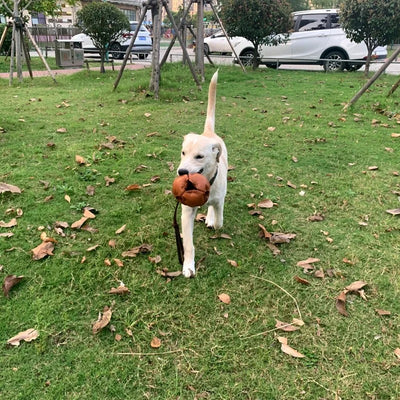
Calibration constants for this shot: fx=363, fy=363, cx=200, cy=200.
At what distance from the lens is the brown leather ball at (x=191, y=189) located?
2.42 metres

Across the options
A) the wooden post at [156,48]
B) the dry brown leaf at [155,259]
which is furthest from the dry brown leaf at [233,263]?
the wooden post at [156,48]

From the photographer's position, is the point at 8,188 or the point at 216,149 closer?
the point at 216,149

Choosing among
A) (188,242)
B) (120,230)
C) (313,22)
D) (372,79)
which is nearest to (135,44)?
(313,22)

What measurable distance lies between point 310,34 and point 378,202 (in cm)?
1152

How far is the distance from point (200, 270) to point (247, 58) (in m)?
12.5

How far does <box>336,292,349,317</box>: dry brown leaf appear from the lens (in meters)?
2.44

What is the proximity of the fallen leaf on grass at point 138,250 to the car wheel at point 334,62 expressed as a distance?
40.1ft

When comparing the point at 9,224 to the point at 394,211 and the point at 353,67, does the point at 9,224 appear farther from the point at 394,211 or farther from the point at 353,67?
the point at 353,67

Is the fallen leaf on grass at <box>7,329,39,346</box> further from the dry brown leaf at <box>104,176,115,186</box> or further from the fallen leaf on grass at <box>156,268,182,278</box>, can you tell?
the dry brown leaf at <box>104,176,115,186</box>

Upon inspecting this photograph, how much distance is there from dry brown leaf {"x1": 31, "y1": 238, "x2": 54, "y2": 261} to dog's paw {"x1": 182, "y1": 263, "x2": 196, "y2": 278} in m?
1.05

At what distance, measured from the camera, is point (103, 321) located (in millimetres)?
2299

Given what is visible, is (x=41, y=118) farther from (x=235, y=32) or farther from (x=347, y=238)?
(x=235, y=32)

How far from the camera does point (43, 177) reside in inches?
158

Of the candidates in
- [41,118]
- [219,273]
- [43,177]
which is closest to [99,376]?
[219,273]
